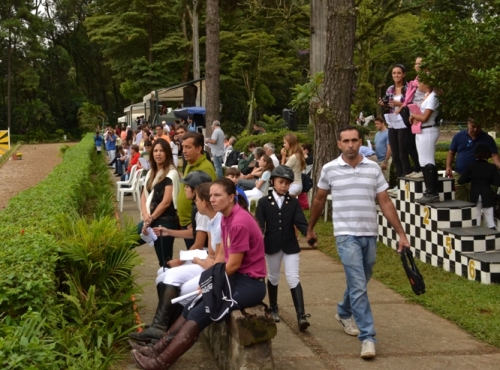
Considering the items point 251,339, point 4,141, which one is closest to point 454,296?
point 251,339

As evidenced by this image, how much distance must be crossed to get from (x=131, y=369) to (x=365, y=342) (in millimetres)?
1863

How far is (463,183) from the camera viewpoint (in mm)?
9891

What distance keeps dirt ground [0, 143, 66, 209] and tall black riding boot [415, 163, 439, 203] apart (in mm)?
12066

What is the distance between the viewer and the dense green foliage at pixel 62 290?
175 inches

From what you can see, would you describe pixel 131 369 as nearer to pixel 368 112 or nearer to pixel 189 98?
pixel 189 98

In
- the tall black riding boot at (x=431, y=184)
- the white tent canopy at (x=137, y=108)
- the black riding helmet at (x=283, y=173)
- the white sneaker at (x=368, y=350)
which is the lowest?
the white sneaker at (x=368, y=350)

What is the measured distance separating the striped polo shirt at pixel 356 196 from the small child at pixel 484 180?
3.80 m

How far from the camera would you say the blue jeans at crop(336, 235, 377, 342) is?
6008 millimetres

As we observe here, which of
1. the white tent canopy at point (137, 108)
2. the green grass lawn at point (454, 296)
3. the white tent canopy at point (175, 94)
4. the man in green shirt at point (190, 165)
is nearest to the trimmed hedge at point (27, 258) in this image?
the man in green shirt at point (190, 165)

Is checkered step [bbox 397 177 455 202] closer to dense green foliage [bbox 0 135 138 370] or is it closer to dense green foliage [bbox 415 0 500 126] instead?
dense green foliage [bbox 415 0 500 126]

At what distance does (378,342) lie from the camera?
6484 millimetres

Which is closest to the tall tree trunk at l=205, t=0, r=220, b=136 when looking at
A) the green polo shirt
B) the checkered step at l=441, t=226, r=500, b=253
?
the checkered step at l=441, t=226, r=500, b=253

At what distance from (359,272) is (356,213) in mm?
485

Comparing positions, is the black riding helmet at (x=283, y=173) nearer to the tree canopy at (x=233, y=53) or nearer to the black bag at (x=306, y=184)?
the tree canopy at (x=233, y=53)
